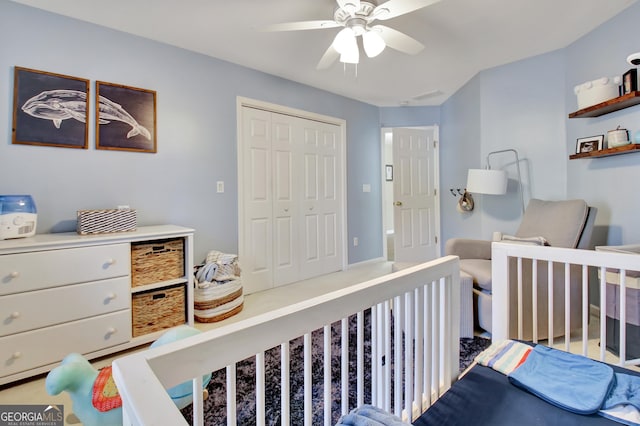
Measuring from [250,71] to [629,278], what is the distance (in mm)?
3353

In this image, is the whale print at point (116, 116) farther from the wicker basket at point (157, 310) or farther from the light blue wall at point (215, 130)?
the wicker basket at point (157, 310)

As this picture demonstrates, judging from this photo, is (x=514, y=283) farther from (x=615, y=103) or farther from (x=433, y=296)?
(x=615, y=103)

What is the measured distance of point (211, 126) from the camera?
289 cm

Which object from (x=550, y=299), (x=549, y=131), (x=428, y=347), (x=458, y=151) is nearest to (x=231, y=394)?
(x=428, y=347)

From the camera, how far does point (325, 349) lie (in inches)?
30.4

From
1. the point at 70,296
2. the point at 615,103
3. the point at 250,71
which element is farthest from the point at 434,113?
the point at 70,296

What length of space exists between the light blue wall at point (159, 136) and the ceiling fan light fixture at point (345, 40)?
1.39 meters

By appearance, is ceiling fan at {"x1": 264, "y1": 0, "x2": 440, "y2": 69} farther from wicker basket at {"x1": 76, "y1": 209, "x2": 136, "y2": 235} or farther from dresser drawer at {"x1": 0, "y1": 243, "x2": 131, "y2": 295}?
Answer: dresser drawer at {"x1": 0, "y1": 243, "x2": 131, "y2": 295}

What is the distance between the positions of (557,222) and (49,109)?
3.67 meters

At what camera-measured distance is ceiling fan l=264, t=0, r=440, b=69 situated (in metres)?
1.76

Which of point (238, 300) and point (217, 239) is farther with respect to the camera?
point (217, 239)

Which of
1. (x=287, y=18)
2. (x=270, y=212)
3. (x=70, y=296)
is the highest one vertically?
(x=287, y=18)

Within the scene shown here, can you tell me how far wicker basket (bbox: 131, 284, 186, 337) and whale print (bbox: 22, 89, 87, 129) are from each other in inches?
53.5

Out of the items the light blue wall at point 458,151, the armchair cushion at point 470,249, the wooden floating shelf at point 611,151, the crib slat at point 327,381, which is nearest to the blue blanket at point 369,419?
the crib slat at point 327,381
